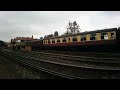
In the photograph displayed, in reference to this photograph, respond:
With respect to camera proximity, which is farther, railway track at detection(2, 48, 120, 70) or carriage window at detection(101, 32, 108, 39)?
carriage window at detection(101, 32, 108, 39)

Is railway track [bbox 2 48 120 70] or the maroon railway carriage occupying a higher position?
the maroon railway carriage

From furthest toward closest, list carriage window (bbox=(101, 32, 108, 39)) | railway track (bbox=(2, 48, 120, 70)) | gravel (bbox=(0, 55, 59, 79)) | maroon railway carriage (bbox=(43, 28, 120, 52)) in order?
carriage window (bbox=(101, 32, 108, 39)) < maroon railway carriage (bbox=(43, 28, 120, 52)) < railway track (bbox=(2, 48, 120, 70)) < gravel (bbox=(0, 55, 59, 79))

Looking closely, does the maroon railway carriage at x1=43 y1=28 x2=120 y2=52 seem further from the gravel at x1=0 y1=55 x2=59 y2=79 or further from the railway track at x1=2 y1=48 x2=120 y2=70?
the gravel at x1=0 y1=55 x2=59 y2=79

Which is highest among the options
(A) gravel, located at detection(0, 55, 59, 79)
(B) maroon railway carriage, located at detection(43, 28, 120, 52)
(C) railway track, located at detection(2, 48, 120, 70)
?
(B) maroon railway carriage, located at detection(43, 28, 120, 52)

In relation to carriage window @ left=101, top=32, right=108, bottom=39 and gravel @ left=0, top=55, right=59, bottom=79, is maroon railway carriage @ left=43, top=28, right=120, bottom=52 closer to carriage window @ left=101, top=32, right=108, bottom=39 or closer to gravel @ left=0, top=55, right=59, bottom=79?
carriage window @ left=101, top=32, right=108, bottom=39

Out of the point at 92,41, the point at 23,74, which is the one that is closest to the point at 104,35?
the point at 92,41

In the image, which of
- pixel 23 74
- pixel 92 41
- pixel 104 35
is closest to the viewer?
pixel 23 74

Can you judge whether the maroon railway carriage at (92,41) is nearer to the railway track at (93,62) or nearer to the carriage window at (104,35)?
the carriage window at (104,35)

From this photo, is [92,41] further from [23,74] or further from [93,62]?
Result: [23,74]

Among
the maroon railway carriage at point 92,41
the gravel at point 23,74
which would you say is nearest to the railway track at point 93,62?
the gravel at point 23,74

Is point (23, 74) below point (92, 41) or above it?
below

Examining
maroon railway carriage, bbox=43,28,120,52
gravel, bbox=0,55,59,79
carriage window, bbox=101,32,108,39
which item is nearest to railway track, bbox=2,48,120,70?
gravel, bbox=0,55,59,79

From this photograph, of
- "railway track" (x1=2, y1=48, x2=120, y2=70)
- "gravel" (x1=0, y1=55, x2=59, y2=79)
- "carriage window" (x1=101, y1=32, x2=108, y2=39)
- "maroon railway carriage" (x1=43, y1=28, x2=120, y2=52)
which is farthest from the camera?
"carriage window" (x1=101, y1=32, x2=108, y2=39)
